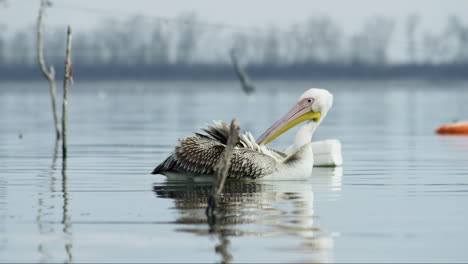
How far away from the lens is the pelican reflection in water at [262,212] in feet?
36.1

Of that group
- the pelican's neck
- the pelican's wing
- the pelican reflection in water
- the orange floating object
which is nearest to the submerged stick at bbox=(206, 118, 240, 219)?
the pelican reflection in water

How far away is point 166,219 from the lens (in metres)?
12.9

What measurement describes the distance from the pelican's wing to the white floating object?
159 inches

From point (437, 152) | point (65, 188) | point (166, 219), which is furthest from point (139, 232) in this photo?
point (437, 152)

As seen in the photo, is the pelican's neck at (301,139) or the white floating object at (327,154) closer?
the pelican's neck at (301,139)

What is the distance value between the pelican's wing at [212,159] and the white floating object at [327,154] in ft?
13.3

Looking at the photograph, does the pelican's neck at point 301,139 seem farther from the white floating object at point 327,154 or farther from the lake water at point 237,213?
the white floating object at point 327,154

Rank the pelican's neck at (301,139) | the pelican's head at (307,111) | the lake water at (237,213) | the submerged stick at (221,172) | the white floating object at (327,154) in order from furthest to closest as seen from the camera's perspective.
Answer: the white floating object at (327,154) < the pelican's head at (307,111) < the pelican's neck at (301,139) < the submerged stick at (221,172) < the lake water at (237,213)

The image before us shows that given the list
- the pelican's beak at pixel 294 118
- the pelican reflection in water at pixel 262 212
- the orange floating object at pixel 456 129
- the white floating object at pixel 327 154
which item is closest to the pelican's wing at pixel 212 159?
the pelican reflection in water at pixel 262 212

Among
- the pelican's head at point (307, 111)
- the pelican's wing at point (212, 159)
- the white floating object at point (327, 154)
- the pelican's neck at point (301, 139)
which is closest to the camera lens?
the pelican's wing at point (212, 159)

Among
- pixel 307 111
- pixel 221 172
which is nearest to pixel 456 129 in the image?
pixel 307 111

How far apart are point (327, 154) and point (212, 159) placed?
4.75 metres

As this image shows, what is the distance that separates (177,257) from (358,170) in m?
10.9

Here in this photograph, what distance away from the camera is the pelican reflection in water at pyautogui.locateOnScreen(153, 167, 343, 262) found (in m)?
11.0
